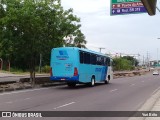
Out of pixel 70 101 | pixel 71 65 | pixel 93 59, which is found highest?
pixel 93 59

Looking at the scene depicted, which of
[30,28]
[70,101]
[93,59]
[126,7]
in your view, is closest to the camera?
[70,101]

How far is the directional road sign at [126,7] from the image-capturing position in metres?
25.5

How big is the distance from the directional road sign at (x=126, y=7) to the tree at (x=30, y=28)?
8.05 metres

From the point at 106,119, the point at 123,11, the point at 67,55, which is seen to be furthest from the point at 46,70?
the point at 106,119

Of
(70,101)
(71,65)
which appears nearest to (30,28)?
(71,65)

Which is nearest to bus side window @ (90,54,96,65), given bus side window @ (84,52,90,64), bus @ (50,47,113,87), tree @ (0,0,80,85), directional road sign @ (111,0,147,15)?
bus @ (50,47,113,87)

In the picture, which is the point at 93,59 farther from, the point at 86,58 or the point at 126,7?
the point at 126,7

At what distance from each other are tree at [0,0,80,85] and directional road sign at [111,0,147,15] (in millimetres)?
8054

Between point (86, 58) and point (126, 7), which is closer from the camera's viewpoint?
point (126, 7)

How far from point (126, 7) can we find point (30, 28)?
9460mm

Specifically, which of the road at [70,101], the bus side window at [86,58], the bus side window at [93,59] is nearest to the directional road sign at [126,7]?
the road at [70,101]

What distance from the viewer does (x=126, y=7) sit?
84.8 ft

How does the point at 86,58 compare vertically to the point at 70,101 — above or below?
above

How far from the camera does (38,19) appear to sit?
3175 centimetres
